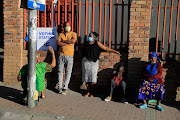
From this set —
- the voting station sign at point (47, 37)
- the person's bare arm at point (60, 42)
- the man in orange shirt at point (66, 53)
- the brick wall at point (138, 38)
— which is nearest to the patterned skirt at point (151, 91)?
the brick wall at point (138, 38)

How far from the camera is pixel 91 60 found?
18.4ft

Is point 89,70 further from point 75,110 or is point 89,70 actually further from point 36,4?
point 36,4

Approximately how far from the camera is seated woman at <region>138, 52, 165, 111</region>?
4.95 meters

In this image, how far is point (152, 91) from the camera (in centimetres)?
496

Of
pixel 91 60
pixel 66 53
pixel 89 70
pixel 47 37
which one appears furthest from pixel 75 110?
pixel 47 37

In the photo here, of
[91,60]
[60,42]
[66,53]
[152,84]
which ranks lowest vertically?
[152,84]

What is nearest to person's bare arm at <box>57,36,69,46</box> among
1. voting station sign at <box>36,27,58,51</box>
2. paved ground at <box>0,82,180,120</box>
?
voting station sign at <box>36,27,58,51</box>

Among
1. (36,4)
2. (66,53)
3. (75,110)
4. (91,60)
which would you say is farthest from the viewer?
(66,53)

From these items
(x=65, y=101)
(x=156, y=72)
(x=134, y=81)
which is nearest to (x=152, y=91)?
(x=156, y=72)

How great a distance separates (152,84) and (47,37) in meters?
3.02

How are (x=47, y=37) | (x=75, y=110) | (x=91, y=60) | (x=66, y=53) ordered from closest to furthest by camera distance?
(x=75, y=110)
(x=91, y=60)
(x=66, y=53)
(x=47, y=37)

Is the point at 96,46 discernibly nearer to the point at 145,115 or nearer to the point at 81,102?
the point at 81,102

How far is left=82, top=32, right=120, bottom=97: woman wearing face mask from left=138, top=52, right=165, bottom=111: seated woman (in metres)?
1.21

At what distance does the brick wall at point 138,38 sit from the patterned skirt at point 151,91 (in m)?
0.75
